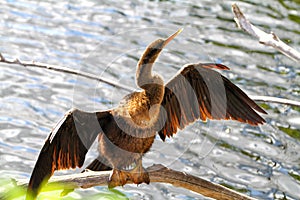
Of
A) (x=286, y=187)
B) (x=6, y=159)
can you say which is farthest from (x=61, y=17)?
(x=286, y=187)

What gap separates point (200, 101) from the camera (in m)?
3.94

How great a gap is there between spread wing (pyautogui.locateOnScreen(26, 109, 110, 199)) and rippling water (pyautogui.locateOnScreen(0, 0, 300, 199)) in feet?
5.32

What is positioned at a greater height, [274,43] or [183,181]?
[274,43]

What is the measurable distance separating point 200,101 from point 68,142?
88 cm

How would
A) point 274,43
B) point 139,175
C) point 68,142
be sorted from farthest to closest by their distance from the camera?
point 139,175 < point 68,142 < point 274,43

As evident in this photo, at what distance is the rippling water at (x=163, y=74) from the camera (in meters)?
6.70

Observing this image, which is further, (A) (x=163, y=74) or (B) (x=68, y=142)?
(A) (x=163, y=74)

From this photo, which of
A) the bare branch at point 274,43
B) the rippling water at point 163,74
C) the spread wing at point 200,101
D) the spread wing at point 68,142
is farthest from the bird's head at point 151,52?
the rippling water at point 163,74

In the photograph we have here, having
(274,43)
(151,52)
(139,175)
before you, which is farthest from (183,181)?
(274,43)

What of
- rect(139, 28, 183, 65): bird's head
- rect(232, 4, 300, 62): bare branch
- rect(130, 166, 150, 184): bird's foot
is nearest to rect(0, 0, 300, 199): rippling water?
rect(130, 166, 150, 184): bird's foot

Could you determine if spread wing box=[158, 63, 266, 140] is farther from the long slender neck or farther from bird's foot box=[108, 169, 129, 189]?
bird's foot box=[108, 169, 129, 189]

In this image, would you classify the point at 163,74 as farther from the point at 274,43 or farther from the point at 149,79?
the point at 274,43

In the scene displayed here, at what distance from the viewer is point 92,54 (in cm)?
870

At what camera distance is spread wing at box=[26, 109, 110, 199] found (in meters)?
3.42
